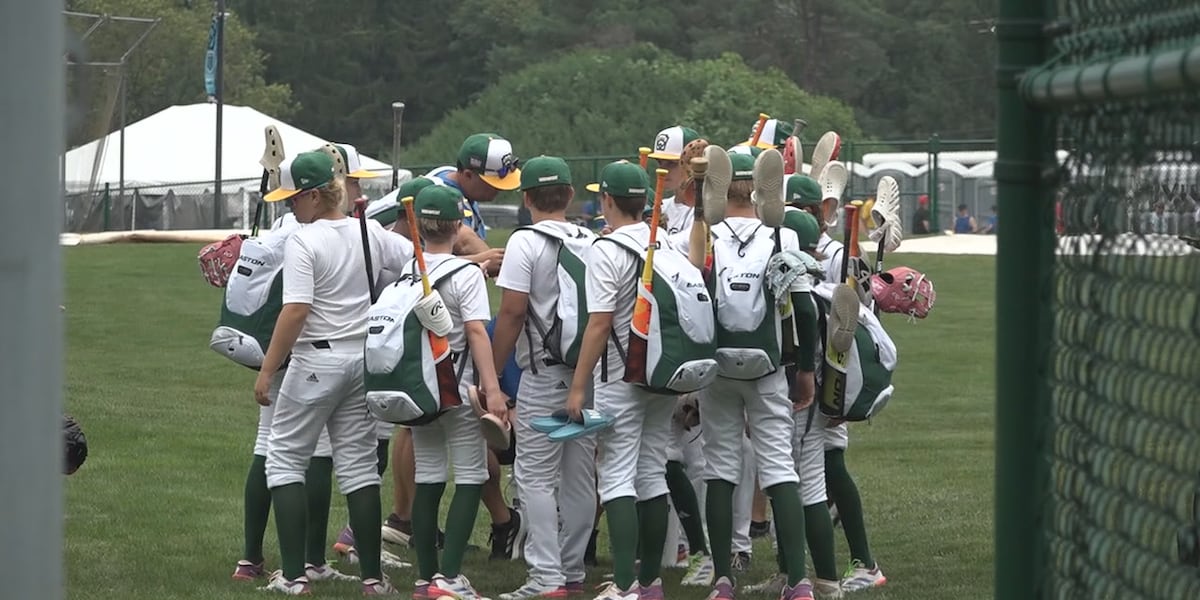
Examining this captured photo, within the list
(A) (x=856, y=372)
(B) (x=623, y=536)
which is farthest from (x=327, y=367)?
(A) (x=856, y=372)

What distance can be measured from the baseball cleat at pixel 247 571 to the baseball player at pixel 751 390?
6.78 feet

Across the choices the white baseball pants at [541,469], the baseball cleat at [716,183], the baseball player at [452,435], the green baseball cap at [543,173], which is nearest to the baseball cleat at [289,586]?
the baseball player at [452,435]

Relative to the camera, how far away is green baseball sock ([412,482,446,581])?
25.2ft

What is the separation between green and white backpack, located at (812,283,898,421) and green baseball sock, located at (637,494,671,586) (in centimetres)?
84

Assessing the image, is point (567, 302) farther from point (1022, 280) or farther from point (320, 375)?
point (1022, 280)

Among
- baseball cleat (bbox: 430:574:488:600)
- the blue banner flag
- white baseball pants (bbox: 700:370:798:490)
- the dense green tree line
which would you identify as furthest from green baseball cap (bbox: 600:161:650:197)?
the dense green tree line

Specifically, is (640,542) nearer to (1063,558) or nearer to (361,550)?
(361,550)

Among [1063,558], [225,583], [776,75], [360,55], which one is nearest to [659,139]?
[225,583]

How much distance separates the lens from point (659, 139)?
947 cm

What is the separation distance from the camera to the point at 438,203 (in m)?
7.47

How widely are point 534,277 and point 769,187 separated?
108cm

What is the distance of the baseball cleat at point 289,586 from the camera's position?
25.4ft

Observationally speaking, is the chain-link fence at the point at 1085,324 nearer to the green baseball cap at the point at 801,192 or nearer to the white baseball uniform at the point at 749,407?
the white baseball uniform at the point at 749,407

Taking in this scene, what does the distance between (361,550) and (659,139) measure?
2793mm
